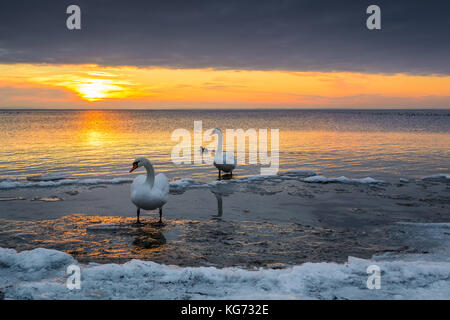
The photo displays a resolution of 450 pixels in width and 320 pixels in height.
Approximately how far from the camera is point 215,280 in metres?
5.63

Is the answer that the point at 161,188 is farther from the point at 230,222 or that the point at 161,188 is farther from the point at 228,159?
the point at 228,159

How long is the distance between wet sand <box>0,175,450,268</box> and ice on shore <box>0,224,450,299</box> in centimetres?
58

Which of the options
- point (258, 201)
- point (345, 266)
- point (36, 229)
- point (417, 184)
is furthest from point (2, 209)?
point (417, 184)

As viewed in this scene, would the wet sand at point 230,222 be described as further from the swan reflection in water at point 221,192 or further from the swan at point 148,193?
the swan at point 148,193

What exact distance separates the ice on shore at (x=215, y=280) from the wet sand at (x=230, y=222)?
58 cm

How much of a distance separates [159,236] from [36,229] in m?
3.11

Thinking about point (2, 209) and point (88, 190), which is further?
point (88, 190)

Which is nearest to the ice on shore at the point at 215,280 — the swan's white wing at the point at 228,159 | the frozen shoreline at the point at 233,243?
the frozen shoreline at the point at 233,243

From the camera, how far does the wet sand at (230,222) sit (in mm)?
7023

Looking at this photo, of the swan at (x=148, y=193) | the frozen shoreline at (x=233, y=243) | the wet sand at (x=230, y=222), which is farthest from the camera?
the swan at (x=148, y=193)
